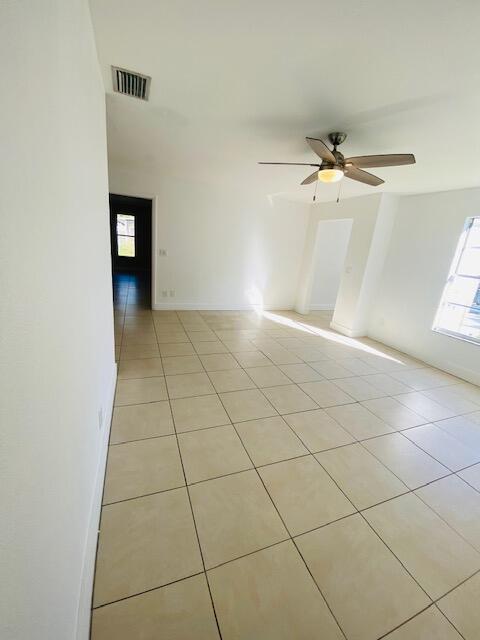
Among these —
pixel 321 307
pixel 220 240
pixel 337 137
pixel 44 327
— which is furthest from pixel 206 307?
pixel 44 327

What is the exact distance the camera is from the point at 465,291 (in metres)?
3.59

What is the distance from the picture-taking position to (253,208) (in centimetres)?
518

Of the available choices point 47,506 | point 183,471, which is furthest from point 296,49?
point 183,471

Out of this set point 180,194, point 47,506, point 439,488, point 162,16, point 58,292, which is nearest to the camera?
point 47,506

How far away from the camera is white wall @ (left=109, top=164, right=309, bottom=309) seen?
4.55m

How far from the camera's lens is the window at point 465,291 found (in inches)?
137

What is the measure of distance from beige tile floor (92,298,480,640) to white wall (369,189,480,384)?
924 millimetres

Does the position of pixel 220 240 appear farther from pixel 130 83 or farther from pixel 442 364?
pixel 442 364

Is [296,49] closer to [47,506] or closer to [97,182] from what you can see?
[97,182]

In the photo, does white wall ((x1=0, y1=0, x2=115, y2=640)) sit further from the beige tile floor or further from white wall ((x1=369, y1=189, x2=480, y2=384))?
white wall ((x1=369, y1=189, x2=480, y2=384))

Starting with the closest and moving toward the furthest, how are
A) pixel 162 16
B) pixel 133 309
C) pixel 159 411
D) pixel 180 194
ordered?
pixel 162 16 < pixel 159 411 < pixel 180 194 < pixel 133 309

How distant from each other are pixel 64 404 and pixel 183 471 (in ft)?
3.72

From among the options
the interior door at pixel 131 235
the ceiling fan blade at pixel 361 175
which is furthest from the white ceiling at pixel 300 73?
the interior door at pixel 131 235

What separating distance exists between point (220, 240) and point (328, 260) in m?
2.62
